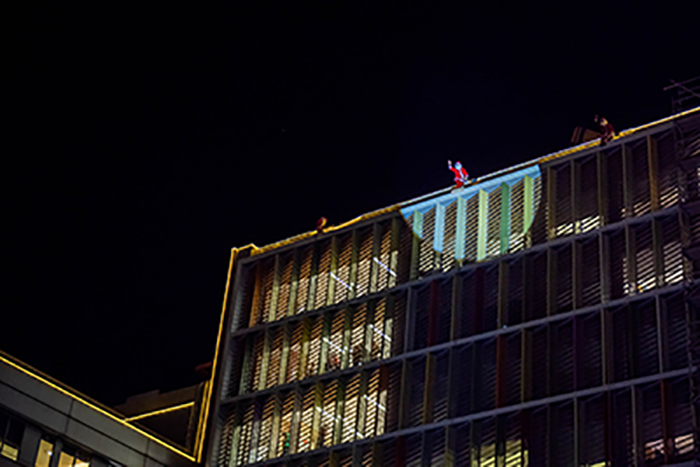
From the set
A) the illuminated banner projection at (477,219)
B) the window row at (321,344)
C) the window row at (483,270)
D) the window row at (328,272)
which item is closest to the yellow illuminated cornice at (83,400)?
the window row at (321,344)

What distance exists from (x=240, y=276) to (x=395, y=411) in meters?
15.9

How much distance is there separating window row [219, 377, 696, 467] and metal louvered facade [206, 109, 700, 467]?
0.08 m

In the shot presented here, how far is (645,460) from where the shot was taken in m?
54.2

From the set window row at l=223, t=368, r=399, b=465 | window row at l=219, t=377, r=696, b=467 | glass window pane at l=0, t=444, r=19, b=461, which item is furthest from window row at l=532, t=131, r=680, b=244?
glass window pane at l=0, t=444, r=19, b=461

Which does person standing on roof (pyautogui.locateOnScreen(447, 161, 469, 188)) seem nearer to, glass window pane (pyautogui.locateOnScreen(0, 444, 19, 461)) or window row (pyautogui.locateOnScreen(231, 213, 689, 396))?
window row (pyautogui.locateOnScreen(231, 213, 689, 396))

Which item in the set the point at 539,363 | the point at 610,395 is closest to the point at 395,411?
the point at 539,363

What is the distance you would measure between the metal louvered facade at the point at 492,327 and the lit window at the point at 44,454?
1072cm

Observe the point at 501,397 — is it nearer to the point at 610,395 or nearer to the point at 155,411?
the point at 610,395

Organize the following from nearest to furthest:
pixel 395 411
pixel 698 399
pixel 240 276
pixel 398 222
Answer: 1. pixel 698 399
2. pixel 395 411
3. pixel 398 222
4. pixel 240 276

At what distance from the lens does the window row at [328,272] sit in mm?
69438

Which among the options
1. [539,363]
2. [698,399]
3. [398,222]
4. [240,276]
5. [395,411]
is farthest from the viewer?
[240,276]

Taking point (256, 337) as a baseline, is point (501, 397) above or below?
below

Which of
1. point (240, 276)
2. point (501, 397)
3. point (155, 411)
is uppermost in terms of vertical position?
point (240, 276)

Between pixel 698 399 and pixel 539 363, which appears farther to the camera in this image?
pixel 539 363
